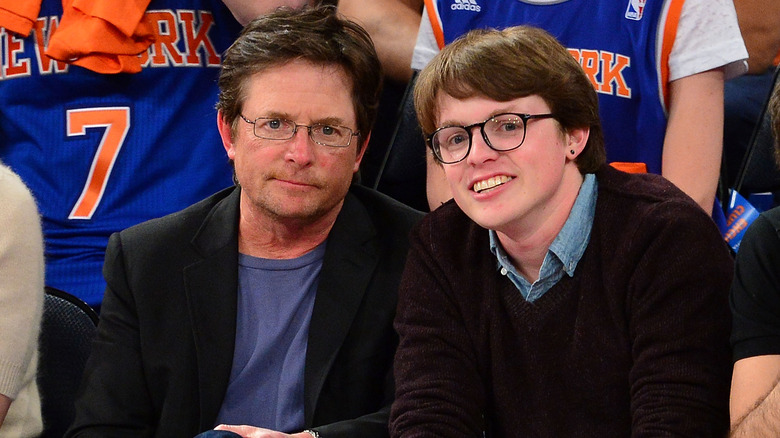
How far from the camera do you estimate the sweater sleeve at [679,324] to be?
5.85 ft

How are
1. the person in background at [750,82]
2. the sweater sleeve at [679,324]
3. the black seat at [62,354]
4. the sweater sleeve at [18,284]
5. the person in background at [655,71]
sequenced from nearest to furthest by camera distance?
1. the sweater sleeve at [679,324]
2. the sweater sleeve at [18,284]
3. the black seat at [62,354]
4. the person in background at [655,71]
5. the person in background at [750,82]

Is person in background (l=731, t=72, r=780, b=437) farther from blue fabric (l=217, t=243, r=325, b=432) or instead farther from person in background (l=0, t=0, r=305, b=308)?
person in background (l=0, t=0, r=305, b=308)

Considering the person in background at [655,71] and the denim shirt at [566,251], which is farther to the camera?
the person in background at [655,71]

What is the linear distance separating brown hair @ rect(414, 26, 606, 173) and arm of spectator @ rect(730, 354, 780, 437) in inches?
20.3

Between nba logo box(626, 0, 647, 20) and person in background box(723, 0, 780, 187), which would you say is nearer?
nba logo box(626, 0, 647, 20)

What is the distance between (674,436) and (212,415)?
941mm

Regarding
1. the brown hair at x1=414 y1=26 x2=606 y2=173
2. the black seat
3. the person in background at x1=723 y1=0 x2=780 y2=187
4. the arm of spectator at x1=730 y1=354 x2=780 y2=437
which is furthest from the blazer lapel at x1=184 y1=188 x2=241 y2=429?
the person in background at x1=723 y1=0 x2=780 y2=187

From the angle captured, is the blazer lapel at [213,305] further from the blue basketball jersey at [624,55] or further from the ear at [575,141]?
the blue basketball jersey at [624,55]

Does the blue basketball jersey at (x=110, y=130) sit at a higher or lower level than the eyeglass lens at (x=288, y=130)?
lower

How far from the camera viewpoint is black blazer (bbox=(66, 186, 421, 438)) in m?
2.18

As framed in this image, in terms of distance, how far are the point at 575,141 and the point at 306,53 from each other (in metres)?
0.63

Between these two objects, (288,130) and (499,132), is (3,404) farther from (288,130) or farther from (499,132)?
(499,132)

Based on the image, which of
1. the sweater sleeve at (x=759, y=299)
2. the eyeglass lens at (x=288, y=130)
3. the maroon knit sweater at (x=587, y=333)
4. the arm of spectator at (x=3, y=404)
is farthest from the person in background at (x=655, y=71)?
the arm of spectator at (x=3, y=404)

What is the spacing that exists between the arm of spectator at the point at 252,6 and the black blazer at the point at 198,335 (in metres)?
0.74
